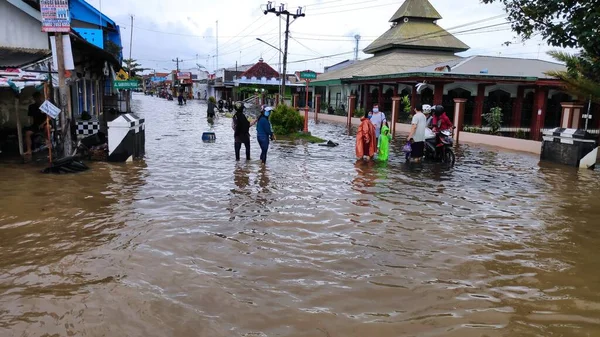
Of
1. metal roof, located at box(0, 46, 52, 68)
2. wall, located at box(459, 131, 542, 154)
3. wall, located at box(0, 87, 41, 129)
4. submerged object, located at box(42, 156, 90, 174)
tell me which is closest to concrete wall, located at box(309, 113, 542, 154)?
wall, located at box(459, 131, 542, 154)

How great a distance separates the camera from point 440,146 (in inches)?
531

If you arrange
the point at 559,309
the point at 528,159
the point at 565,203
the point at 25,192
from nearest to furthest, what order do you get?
the point at 559,309 < the point at 25,192 < the point at 565,203 < the point at 528,159

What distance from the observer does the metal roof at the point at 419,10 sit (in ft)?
140

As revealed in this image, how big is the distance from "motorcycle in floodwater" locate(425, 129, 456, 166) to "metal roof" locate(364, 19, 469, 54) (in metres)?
27.1

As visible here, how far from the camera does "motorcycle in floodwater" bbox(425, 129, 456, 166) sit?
13.4m

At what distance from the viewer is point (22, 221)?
259 inches

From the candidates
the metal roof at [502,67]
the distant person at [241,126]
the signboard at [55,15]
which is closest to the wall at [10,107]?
the signboard at [55,15]

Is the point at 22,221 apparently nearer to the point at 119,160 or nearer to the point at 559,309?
the point at 119,160

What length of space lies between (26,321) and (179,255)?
6.11ft

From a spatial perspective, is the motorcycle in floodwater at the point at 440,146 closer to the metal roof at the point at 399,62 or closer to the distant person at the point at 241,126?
the distant person at the point at 241,126

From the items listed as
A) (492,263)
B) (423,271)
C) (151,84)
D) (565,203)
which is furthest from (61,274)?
(151,84)

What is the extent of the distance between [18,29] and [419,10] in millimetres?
36353

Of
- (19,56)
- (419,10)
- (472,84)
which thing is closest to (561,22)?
(19,56)

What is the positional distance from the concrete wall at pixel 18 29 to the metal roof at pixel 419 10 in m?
34.6
